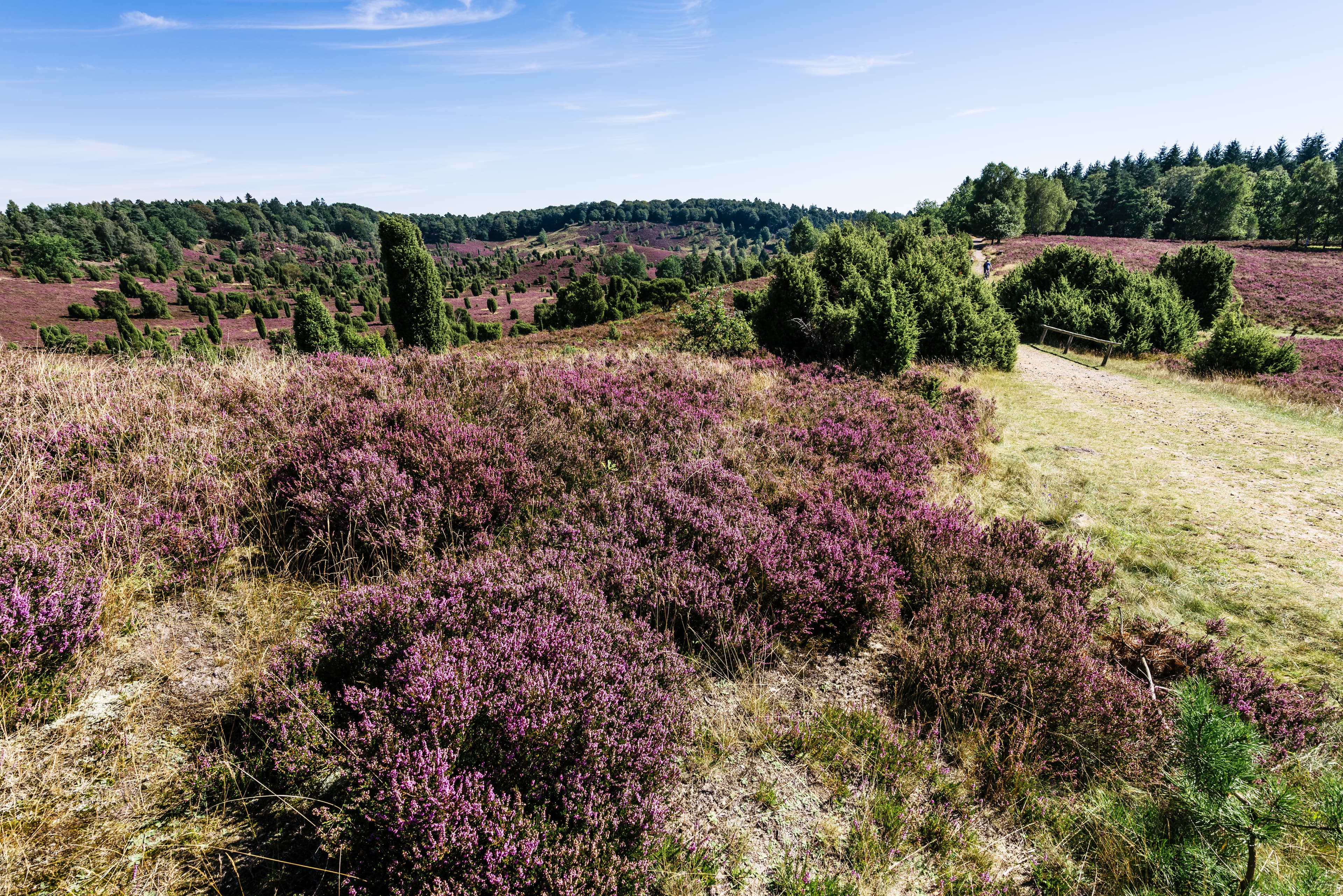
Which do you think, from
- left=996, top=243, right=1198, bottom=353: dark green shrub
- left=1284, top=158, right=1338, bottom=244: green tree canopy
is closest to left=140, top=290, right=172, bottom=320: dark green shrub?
→ left=996, top=243, right=1198, bottom=353: dark green shrub

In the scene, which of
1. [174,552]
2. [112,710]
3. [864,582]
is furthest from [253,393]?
[864,582]

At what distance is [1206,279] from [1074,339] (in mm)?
12482

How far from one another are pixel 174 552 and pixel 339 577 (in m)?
1.02

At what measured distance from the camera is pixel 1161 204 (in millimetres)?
71500

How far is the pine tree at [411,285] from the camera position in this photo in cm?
2028

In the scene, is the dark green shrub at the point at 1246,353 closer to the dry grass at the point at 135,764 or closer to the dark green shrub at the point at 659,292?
the dry grass at the point at 135,764

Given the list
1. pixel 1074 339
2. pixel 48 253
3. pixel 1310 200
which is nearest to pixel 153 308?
pixel 48 253

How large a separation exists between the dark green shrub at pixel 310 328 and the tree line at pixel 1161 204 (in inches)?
1906

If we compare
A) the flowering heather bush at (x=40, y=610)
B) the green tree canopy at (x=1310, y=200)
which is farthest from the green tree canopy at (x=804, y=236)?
the flowering heather bush at (x=40, y=610)

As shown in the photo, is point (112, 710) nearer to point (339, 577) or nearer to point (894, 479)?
point (339, 577)

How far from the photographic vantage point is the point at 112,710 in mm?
2514

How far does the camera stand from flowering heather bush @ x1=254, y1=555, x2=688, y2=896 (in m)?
1.88

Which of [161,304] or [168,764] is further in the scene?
[161,304]

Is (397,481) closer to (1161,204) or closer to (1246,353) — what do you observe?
(1246,353)
